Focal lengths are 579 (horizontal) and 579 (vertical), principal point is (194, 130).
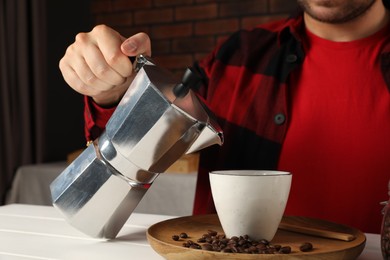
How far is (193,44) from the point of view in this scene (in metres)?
3.04

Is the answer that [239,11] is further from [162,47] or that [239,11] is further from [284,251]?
[284,251]

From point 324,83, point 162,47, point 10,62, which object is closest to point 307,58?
point 324,83

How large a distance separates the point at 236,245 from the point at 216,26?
2.44 metres

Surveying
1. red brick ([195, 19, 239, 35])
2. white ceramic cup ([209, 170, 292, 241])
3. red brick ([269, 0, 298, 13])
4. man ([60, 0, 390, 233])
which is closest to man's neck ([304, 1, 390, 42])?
man ([60, 0, 390, 233])

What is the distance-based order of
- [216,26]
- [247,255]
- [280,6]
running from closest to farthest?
[247,255], [280,6], [216,26]

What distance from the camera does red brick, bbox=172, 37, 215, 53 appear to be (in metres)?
3.00

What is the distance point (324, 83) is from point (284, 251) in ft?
2.14

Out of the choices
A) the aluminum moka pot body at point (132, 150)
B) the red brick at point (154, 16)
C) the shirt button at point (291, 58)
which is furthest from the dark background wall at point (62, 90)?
the aluminum moka pot body at point (132, 150)

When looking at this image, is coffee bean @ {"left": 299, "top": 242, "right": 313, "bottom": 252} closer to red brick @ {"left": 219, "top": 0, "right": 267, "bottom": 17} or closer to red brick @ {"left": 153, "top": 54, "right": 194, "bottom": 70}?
red brick @ {"left": 219, "top": 0, "right": 267, "bottom": 17}

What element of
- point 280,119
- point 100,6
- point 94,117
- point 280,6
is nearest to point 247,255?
point 94,117

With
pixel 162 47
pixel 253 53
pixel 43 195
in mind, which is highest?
pixel 253 53

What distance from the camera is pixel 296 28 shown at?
1285mm

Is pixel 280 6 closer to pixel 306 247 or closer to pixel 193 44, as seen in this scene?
pixel 193 44

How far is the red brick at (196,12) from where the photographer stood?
9.80 ft
